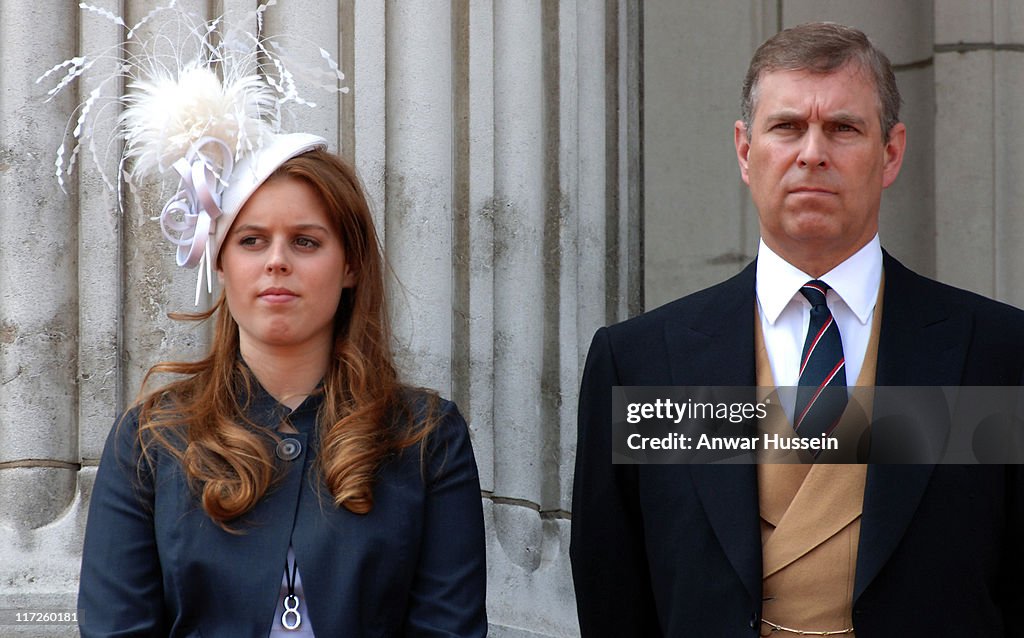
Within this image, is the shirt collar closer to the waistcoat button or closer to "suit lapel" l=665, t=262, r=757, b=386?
"suit lapel" l=665, t=262, r=757, b=386

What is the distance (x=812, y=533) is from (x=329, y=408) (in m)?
0.96

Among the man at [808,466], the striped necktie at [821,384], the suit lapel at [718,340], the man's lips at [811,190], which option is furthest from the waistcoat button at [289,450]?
the man's lips at [811,190]

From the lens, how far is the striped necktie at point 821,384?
312 cm

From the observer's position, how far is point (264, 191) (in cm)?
330

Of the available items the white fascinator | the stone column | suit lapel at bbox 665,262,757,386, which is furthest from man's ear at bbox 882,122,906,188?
the stone column

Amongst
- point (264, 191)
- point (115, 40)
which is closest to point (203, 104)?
point (264, 191)

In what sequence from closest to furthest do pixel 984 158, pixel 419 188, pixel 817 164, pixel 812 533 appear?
pixel 812 533, pixel 817 164, pixel 419 188, pixel 984 158

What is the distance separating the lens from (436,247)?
13.5 ft

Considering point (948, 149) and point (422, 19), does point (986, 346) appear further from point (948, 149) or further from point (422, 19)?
point (948, 149)

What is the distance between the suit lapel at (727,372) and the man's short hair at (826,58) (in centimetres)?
35

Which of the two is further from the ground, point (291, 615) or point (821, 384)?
point (821, 384)

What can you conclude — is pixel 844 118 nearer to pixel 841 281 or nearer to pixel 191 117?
pixel 841 281

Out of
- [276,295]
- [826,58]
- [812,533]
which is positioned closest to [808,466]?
[812,533]

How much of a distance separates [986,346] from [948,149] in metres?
2.54
